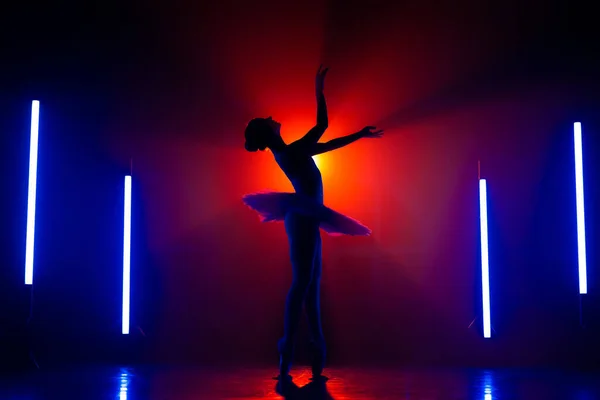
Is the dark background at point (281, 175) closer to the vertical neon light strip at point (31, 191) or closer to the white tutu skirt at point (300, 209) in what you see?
the vertical neon light strip at point (31, 191)

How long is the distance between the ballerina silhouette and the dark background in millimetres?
879

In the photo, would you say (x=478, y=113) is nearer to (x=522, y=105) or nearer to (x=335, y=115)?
(x=522, y=105)

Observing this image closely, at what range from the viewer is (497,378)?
12.8ft

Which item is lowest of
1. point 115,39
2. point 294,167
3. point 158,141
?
point 294,167

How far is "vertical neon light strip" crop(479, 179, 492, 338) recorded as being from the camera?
4477 mm

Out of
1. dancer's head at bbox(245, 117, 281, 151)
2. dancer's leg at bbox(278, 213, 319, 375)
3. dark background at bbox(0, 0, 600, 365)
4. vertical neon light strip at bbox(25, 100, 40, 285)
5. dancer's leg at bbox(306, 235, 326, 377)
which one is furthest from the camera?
dark background at bbox(0, 0, 600, 365)

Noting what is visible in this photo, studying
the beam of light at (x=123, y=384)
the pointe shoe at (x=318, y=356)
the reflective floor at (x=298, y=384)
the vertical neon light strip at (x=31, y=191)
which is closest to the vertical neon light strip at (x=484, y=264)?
the reflective floor at (x=298, y=384)

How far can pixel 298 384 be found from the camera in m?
3.70

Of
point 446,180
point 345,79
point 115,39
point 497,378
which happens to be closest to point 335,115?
point 345,79

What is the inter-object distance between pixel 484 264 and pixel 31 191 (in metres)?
3.35

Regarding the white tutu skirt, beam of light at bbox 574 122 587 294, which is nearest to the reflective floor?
beam of light at bbox 574 122 587 294

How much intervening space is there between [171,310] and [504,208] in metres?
2.70

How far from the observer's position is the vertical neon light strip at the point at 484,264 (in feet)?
14.7

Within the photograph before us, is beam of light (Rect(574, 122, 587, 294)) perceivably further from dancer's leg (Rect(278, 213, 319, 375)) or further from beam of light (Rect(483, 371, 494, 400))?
dancer's leg (Rect(278, 213, 319, 375))
